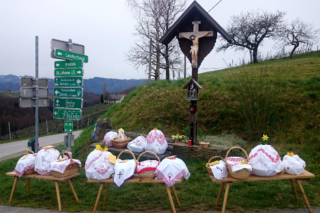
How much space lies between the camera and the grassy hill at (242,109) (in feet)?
28.5

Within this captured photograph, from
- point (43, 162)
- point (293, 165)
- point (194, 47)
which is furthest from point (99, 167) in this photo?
point (194, 47)

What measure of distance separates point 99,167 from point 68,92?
9.17ft

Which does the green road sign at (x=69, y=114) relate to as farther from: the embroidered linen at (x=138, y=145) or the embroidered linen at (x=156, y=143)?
the embroidered linen at (x=156, y=143)

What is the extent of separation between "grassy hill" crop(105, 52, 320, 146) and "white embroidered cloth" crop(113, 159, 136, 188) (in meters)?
5.23

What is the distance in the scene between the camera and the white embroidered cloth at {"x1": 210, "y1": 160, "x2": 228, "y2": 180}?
4.35 meters

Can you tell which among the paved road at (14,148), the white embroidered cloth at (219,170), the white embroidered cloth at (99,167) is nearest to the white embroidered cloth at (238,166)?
the white embroidered cloth at (219,170)

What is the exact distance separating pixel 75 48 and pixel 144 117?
4.80 metres

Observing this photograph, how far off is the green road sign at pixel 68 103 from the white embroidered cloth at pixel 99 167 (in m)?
2.13

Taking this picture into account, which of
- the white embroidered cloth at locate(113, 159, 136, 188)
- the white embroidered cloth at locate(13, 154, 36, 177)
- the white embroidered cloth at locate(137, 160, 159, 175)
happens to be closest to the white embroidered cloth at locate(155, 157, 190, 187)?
the white embroidered cloth at locate(137, 160, 159, 175)

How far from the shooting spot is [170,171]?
4.28 m

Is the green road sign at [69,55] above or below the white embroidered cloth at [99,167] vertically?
above

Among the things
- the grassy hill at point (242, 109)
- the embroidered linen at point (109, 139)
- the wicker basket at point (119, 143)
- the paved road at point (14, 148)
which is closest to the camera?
the wicker basket at point (119, 143)

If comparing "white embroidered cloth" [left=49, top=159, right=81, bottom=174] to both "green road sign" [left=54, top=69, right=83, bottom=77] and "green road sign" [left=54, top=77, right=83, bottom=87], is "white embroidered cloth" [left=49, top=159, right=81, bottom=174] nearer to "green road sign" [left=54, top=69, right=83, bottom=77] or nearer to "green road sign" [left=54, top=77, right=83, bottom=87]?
"green road sign" [left=54, top=77, right=83, bottom=87]

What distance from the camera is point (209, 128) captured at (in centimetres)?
970
